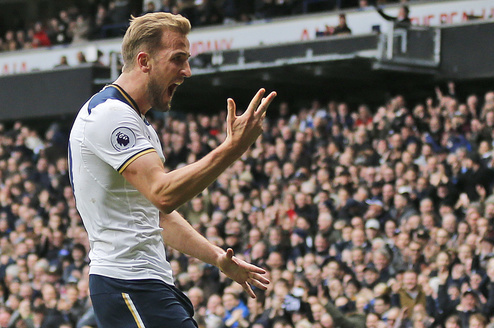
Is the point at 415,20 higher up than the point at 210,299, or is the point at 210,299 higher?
the point at 415,20

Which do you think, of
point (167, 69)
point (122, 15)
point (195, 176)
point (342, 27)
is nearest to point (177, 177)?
point (195, 176)

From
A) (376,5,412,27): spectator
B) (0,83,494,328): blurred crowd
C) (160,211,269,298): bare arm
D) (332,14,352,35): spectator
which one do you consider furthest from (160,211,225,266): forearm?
(332,14,352,35): spectator

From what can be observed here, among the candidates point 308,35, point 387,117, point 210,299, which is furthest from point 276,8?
point 210,299

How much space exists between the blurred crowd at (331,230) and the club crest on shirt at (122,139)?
5.17 m

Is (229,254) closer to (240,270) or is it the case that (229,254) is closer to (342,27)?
(240,270)

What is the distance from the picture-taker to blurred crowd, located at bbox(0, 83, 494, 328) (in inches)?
357

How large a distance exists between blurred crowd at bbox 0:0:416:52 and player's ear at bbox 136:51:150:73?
509 inches

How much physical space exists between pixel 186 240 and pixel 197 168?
31.9 inches

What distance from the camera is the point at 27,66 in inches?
846

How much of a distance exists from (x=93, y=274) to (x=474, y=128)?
843 centimetres

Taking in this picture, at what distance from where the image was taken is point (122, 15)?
21406 mm

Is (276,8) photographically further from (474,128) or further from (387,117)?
(474,128)

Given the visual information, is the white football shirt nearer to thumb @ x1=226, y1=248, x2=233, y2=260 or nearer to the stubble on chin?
the stubble on chin

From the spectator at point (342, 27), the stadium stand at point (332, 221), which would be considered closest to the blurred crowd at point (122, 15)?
the spectator at point (342, 27)
